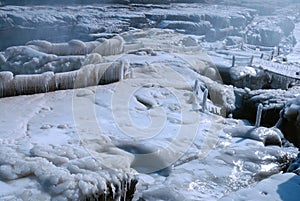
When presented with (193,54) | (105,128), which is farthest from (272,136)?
(193,54)

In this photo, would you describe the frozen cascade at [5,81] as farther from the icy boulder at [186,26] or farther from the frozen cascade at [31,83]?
the icy boulder at [186,26]

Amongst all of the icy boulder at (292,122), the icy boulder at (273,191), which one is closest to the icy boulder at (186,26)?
the icy boulder at (292,122)

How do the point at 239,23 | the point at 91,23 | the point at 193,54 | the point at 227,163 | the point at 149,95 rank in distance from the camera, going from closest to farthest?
the point at 227,163 → the point at 149,95 → the point at 193,54 → the point at 91,23 → the point at 239,23

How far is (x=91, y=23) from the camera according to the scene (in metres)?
24.7

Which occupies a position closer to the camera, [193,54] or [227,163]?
[227,163]

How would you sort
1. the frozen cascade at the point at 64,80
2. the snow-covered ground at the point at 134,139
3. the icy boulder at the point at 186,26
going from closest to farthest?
the snow-covered ground at the point at 134,139 < the frozen cascade at the point at 64,80 < the icy boulder at the point at 186,26

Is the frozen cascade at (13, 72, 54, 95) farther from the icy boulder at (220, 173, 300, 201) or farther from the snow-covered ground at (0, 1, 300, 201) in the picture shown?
the icy boulder at (220, 173, 300, 201)

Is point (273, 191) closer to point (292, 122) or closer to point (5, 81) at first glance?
point (292, 122)

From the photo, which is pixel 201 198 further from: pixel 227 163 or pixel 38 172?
pixel 38 172

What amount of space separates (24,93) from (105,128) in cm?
276

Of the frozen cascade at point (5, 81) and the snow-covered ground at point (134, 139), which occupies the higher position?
the frozen cascade at point (5, 81)

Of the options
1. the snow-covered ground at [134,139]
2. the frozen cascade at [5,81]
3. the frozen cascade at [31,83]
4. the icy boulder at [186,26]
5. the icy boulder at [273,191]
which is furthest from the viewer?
the icy boulder at [186,26]

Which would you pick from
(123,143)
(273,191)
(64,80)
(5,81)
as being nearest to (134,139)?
(123,143)

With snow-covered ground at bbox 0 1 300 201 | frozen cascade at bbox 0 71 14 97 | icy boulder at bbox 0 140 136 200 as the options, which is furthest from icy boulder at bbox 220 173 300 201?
frozen cascade at bbox 0 71 14 97
